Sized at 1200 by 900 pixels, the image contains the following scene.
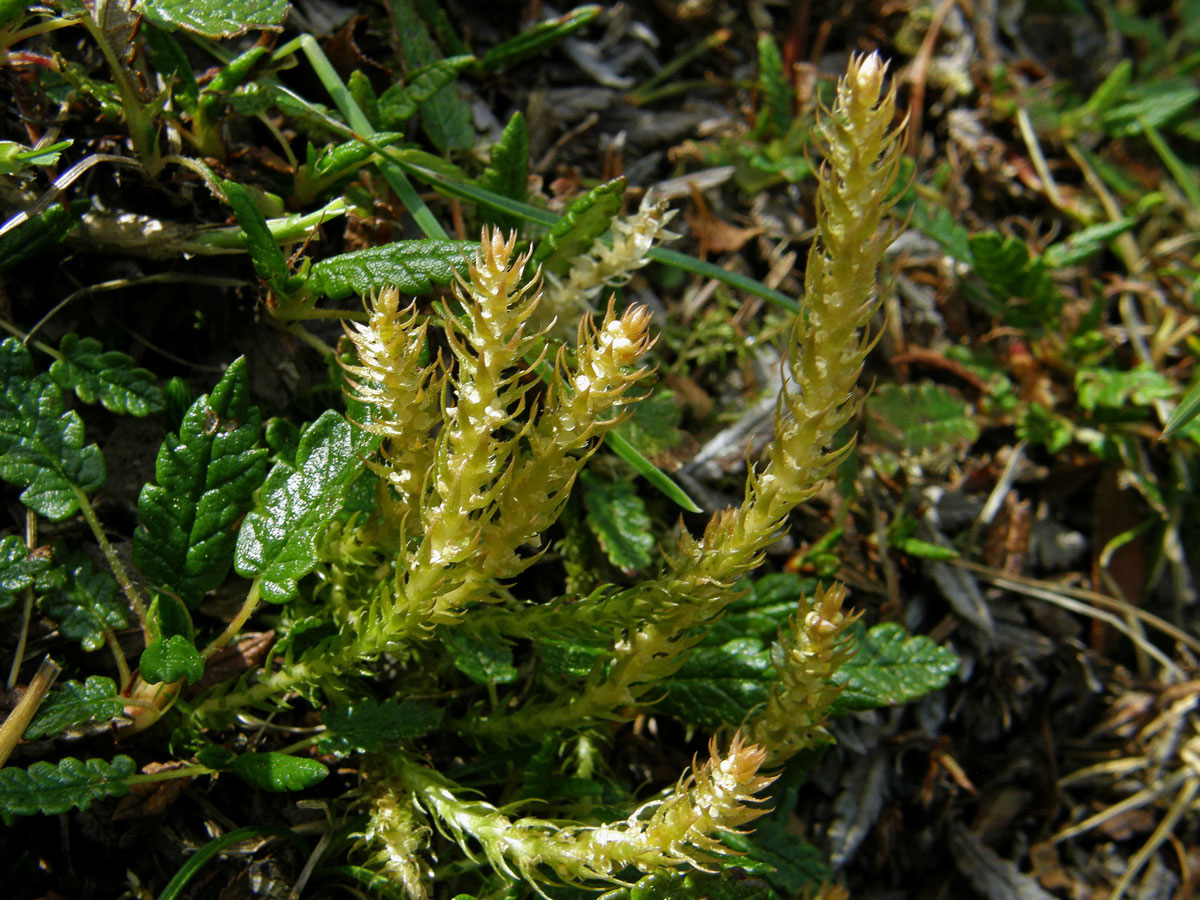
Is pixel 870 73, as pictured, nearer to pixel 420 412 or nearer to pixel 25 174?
pixel 420 412

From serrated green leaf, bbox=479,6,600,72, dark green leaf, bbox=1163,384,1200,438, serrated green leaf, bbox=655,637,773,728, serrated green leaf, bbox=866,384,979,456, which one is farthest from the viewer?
serrated green leaf, bbox=866,384,979,456

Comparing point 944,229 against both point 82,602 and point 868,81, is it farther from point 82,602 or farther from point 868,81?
point 82,602

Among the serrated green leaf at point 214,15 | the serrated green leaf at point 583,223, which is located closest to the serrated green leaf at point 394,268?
the serrated green leaf at point 583,223

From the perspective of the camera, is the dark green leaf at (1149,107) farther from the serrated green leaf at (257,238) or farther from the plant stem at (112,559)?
the plant stem at (112,559)

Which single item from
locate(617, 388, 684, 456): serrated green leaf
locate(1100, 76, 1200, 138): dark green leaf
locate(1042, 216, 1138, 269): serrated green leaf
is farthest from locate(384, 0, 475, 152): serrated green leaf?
locate(1100, 76, 1200, 138): dark green leaf

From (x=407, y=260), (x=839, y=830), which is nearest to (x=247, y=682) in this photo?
(x=407, y=260)

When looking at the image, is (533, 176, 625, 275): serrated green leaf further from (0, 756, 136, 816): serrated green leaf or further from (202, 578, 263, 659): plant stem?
(0, 756, 136, 816): serrated green leaf

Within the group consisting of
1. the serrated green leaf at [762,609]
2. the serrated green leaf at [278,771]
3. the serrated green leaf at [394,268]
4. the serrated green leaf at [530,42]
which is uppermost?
the serrated green leaf at [530,42]
